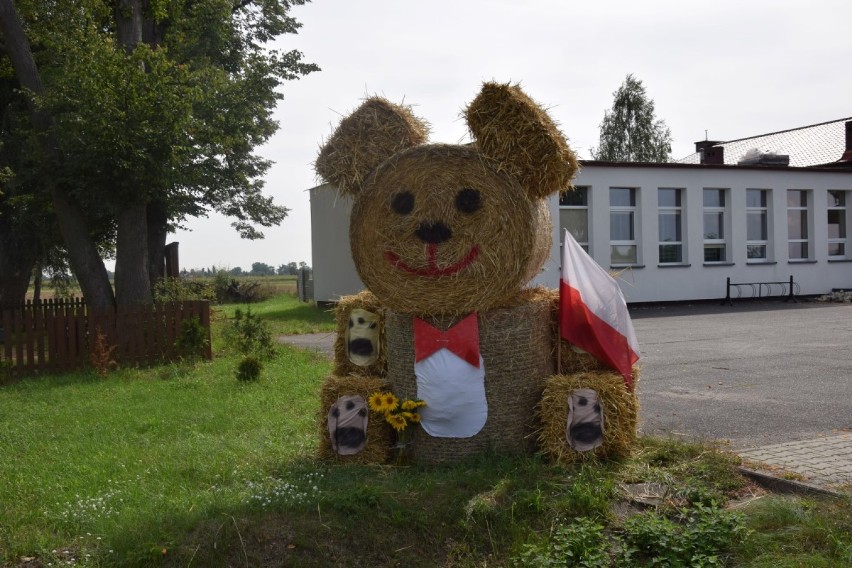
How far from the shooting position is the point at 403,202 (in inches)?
233

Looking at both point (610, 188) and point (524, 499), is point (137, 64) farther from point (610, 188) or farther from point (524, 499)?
point (610, 188)

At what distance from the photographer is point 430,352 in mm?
5969

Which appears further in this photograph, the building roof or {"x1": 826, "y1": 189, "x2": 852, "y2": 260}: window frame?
the building roof

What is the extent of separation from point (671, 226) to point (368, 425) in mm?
19295

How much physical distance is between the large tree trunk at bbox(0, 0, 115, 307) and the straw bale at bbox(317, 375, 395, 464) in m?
10.2

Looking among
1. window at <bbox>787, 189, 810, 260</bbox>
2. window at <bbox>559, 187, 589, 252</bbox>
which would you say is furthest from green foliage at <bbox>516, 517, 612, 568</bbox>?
window at <bbox>787, 189, 810, 260</bbox>

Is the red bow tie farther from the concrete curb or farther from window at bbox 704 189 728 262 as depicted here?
window at bbox 704 189 728 262

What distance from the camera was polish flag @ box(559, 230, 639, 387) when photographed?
20.5ft

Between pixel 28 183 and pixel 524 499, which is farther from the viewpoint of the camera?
pixel 28 183

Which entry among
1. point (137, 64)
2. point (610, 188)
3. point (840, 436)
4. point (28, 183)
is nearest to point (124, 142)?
point (137, 64)

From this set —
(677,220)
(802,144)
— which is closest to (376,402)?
(677,220)

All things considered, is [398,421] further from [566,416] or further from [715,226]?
[715,226]

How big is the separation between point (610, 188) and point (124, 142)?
13.7 m

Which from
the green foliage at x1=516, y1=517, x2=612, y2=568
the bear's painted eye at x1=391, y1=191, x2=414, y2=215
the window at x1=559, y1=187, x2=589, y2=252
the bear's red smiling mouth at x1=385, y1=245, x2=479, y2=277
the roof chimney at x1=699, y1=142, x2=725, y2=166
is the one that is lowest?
the green foliage at x1=516, y1=517, x2=612, y2=568
